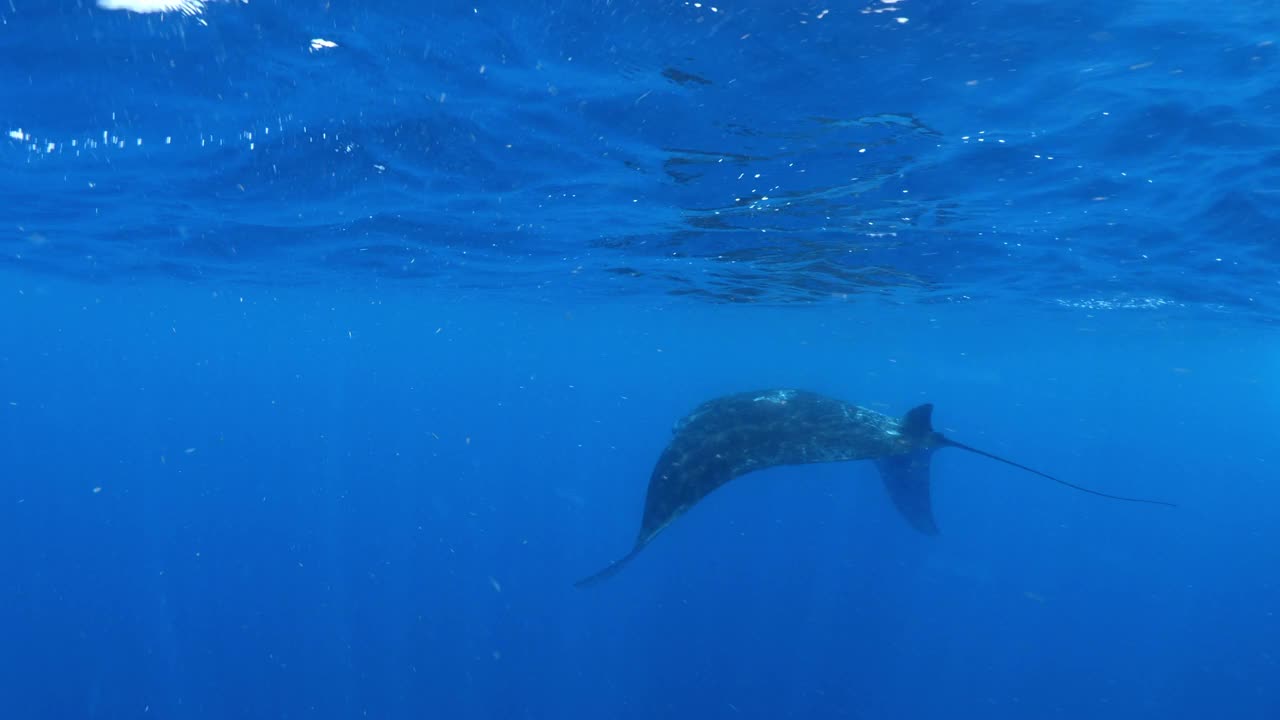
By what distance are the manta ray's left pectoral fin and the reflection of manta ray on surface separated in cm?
2

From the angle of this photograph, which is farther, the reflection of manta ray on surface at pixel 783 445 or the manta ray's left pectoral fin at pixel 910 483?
the manta ray's left pectoral fin at pixel 910 483

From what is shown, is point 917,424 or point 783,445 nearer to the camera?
point 783,445

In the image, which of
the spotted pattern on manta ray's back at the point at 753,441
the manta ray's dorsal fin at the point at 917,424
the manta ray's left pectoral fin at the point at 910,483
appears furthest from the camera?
the manta ray's left pectoral fin at the point at 910,483

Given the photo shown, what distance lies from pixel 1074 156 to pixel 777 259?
10.2 metres

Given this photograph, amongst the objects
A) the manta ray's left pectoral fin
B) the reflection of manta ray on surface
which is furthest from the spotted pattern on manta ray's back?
the manta ray's left pectoral fin

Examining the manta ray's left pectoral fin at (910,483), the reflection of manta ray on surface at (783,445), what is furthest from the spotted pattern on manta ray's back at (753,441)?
the manta ray's left pectoral fin at (910,483)

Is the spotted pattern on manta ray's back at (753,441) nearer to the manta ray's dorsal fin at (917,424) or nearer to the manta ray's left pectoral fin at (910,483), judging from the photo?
the manta ray's dorsal fin at (917,424)

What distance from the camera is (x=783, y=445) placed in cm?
962

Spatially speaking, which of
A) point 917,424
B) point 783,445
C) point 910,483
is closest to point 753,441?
point 783,445

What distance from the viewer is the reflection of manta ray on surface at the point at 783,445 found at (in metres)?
8.48

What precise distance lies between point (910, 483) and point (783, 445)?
3.38 meters

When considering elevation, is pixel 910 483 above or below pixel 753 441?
below

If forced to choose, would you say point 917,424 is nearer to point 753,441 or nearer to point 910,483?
point 910,483

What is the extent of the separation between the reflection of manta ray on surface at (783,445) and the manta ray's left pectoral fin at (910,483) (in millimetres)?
16
